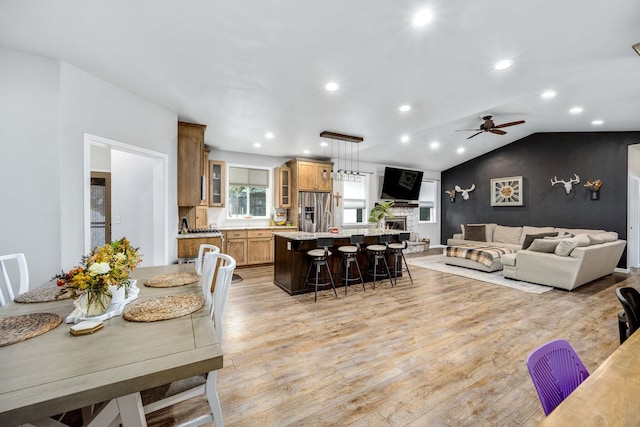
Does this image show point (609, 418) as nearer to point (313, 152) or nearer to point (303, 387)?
point (303, 387)

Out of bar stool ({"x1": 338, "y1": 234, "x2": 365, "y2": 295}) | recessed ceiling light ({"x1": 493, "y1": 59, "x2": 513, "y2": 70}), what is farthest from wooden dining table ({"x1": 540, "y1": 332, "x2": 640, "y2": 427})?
bar stool ({"x1": 338, "y1": 234, "x2": 365, "y2": 295})

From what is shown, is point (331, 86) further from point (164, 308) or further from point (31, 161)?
point (31, 161)

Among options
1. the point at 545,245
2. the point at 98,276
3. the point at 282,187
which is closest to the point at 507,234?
the point at 545,245

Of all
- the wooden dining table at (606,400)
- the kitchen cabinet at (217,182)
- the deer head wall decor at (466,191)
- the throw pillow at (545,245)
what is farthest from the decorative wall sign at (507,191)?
the wooden dining table at (606,400)

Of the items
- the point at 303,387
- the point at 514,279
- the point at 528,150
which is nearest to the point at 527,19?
the point at 303,387

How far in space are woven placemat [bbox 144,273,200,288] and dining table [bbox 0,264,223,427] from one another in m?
0.62

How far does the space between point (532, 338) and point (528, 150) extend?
6.51 m

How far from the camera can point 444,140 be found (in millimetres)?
6953

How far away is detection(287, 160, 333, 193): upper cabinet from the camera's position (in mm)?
6656

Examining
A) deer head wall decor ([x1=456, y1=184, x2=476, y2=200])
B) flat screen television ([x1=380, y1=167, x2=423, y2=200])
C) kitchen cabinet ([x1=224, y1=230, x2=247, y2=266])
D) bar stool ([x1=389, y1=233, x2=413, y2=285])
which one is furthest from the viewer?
deer head wall decor ([x1=456, y1=184, x2=476, y2=200])

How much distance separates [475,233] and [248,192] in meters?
6.28

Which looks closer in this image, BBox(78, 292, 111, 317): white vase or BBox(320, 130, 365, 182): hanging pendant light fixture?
BBox(78, 292, 111, 317): white vase

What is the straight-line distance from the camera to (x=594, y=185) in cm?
627

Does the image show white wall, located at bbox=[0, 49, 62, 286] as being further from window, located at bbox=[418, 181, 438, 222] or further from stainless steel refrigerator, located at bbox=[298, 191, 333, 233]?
window, located at bbox=[418, 181, 438, 222]
